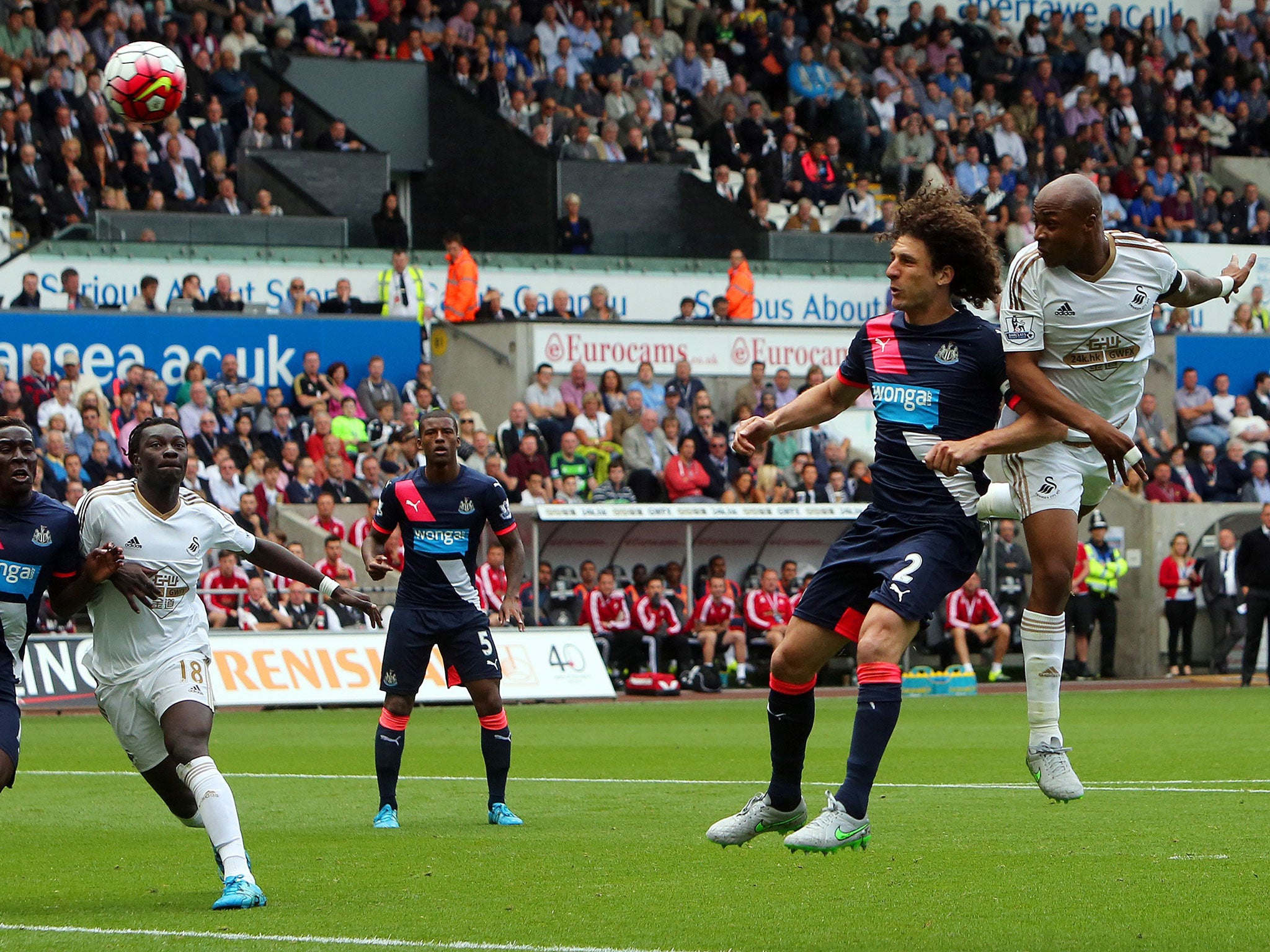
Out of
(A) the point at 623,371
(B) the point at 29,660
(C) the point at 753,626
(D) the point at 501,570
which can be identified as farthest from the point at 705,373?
(B) the point at 29,660

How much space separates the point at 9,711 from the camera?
7.75m

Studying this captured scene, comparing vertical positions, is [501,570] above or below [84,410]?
below

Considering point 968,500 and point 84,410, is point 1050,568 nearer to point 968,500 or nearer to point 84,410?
point 968,500

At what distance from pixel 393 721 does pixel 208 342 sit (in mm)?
15323

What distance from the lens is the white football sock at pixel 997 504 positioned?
25.8 ft

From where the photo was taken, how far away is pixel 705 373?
28312mm

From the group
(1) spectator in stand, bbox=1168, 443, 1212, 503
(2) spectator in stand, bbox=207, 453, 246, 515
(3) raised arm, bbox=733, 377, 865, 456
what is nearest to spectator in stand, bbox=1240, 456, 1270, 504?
(1) spectator in stand, bbox=1168, 443, 1212, 503

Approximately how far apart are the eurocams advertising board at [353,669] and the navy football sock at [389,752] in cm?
909

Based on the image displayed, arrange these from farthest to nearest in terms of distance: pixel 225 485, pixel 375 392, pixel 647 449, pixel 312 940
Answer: pixel 647 449 → pixel 375 392 → pixel 225 485 → pixel 312 940

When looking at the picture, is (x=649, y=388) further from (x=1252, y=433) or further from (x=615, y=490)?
(x=1252, y=433)

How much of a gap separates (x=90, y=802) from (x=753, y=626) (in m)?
13.6

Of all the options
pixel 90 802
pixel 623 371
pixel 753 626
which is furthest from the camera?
pixel 623 371

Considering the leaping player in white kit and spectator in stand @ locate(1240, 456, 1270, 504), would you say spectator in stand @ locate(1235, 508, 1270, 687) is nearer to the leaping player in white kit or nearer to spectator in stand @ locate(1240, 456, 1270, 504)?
spectator in stand @ locate(1240, 456, 1270, 504)

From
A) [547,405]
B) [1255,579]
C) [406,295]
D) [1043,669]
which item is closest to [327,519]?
[547,405]
